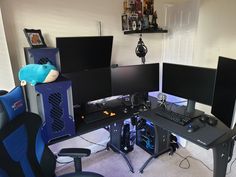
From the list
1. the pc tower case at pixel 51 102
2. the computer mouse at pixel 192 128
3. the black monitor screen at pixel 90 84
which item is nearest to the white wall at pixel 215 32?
the computer mouse at pixel 192 128

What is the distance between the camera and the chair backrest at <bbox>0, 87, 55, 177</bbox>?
999 millimetres

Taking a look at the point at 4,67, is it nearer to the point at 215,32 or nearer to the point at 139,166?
the point at 139,166

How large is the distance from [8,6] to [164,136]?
2082 millimetres

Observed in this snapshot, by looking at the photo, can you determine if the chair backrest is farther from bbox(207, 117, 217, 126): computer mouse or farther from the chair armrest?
bbox(207, 117, 217, 126): computer mouse

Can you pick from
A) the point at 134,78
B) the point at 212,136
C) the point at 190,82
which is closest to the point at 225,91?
the point at 212,136

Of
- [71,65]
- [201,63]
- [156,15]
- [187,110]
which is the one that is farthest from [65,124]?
[201,63]

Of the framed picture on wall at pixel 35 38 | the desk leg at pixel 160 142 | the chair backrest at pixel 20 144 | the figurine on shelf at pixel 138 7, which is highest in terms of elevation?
the figurine on shelf at pixel 138 7

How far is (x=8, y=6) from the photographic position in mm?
1640

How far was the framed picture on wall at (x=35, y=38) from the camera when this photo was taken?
5.43ft

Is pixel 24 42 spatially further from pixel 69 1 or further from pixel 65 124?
pixel 65 124

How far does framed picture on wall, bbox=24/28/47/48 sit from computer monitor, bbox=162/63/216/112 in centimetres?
121

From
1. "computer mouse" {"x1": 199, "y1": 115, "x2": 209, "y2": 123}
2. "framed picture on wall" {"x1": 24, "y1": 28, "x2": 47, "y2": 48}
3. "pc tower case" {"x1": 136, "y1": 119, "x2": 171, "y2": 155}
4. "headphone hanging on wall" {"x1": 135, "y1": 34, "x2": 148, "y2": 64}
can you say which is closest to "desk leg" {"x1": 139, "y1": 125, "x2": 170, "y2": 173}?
"pc tower case" {"x1": 136, "y1": 119, "x2": 171, "y2": 155}

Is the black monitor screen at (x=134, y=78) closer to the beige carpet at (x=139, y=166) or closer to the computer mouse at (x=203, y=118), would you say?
the computer mouse at (x=203, y=118)

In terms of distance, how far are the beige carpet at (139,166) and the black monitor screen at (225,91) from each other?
96 cm
